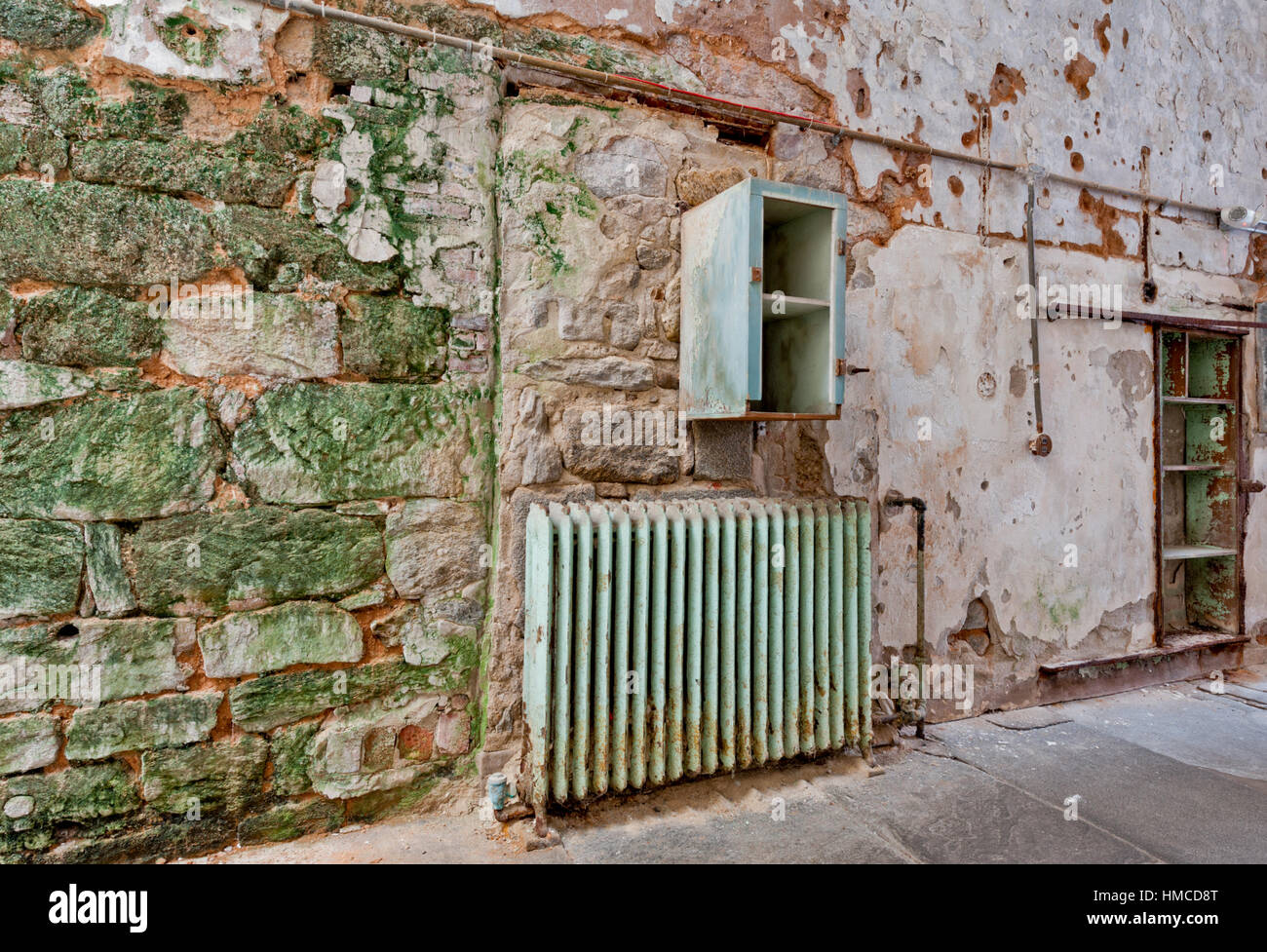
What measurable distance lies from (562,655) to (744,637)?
0.57m

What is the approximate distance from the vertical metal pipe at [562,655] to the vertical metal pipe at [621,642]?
14 centimetres

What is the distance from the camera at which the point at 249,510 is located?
200 centimetres

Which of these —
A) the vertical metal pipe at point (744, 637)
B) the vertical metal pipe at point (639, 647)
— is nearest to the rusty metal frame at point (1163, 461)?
the vertical metal pipe at point (744, 637)

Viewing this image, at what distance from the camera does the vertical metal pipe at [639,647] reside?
2.13 m

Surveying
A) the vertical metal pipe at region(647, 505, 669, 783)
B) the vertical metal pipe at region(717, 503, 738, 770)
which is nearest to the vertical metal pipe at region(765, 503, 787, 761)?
the vertical metal pipe at region(717, 503, 738, 770)

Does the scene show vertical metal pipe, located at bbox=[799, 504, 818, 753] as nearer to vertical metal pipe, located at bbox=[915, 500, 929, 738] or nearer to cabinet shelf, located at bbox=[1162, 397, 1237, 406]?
vertical metal pipe, located at bbox=[915, 500, 929, 738]

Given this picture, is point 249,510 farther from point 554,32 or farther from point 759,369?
point 554,32

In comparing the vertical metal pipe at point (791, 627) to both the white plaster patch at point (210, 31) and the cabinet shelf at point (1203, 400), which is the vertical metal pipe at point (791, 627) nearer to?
the white plaster patch at point (210, 31)

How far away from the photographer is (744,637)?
2.26 m

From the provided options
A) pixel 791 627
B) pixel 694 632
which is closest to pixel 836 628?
pixel 791 627

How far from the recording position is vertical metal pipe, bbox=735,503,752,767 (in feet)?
7.43

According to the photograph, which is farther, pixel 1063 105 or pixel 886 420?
pixel 1063 105
